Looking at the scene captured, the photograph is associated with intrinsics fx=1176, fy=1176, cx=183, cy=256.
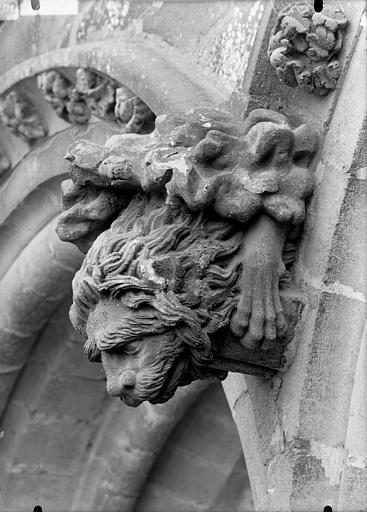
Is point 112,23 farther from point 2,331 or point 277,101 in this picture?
point 2,331

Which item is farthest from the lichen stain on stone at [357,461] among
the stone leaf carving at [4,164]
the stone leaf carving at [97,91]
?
the stone leaf carving at [4,164]

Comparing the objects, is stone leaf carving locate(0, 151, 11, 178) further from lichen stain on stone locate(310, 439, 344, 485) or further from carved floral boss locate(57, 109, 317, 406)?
lichen stain on stone locate(310, 439, 344, 485)

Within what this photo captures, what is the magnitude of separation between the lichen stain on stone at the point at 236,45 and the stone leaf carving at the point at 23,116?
0.79 metres

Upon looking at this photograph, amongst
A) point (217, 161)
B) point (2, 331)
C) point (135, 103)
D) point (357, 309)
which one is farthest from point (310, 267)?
point (2, 331)

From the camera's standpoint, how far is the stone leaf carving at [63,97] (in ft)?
8.38

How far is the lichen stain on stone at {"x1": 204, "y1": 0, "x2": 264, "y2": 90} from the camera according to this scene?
2004 millimetres

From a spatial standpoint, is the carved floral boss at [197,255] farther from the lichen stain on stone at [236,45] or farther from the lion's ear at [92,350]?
the lichen stain on stone at [236,45]

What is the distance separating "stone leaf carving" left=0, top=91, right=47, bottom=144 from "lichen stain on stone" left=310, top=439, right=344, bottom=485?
48.5 inches

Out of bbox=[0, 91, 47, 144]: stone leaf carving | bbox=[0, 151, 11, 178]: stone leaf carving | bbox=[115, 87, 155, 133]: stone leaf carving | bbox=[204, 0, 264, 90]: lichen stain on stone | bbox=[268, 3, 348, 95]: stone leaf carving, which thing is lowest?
bbox=[0, 151, 11, 178]: stone leaf carving

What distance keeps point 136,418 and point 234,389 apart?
1.28 metres

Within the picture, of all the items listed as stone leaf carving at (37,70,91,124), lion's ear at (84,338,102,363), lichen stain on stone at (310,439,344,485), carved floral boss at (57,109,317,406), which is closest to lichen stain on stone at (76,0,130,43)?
stone leaf carving at (37,70,91,124)

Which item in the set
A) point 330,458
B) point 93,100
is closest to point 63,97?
point 93,100

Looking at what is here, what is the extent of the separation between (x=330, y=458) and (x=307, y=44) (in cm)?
65

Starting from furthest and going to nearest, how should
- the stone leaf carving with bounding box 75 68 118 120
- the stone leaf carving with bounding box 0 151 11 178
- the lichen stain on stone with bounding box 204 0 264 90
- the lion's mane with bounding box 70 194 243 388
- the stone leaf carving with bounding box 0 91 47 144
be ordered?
the stone leaf carving with bounding box 0 151 11 178
the stone leaf carving with bounding box 0 91 47 144
the stone leaf carving with bounding box 75 68 118 120
the lichen stain on stone with bounding box 204 0 264 90
the lion's mane with bounding box 70 194 243 388
